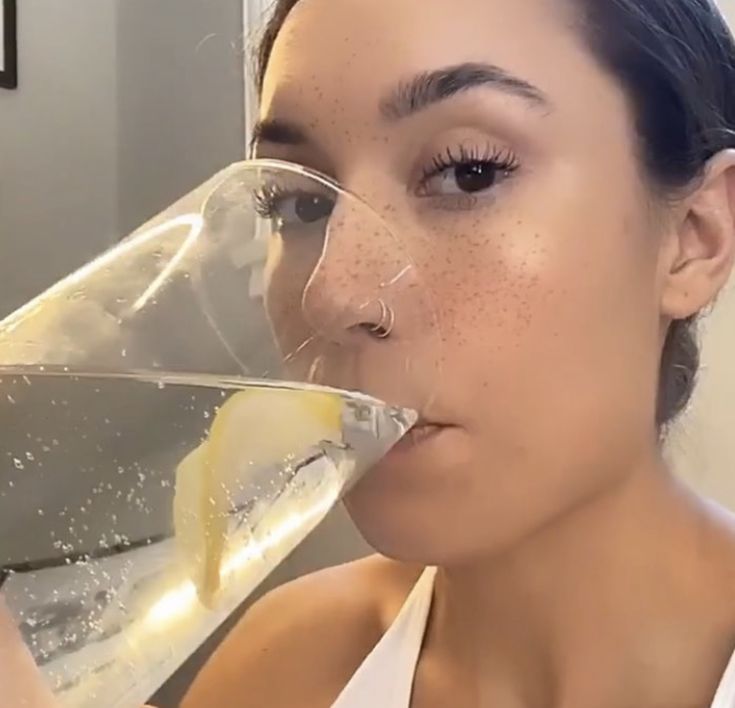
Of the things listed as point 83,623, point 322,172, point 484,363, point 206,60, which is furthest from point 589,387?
point 206,60

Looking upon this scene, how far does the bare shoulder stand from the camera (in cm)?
93

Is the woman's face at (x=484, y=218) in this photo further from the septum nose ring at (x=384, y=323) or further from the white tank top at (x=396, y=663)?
the white tank top at (x=396, y=663)

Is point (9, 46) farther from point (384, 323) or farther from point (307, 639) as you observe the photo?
point (384, 323)

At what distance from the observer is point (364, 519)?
649mm

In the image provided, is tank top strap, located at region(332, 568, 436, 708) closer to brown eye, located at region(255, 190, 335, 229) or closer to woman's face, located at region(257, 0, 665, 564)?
woman's face, located at region(257, 0, 665, 564)

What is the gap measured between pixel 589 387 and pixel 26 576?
38cm

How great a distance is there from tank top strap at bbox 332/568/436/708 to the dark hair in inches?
9.3

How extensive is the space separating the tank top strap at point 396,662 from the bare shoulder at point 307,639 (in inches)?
1.3

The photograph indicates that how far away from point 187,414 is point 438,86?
28 centimetres

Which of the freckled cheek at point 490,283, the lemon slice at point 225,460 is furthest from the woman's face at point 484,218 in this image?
the lemon slice at point 225,460

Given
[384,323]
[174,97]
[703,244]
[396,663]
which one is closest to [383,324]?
[384,323]

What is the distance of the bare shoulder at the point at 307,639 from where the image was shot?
0.93m

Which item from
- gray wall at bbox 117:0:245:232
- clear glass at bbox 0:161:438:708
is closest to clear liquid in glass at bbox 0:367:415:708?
clear glass at bbox 0:161:438:708

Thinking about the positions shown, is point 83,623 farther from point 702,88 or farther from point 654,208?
point 702,88
